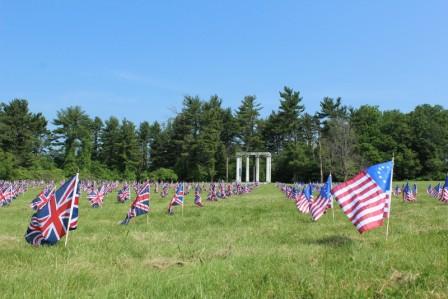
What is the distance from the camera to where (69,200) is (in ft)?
33.2

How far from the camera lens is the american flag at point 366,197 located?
997 cm

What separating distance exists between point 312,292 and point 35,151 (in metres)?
92.8

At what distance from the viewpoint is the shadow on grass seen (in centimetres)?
1033

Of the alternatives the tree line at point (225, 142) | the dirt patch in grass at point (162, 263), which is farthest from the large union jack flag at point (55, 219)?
the tree line at point (225, 142)

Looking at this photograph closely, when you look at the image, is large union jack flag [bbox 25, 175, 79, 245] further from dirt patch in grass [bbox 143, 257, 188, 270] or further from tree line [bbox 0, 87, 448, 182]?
tree line [bbox 0, 87, 448, 182]

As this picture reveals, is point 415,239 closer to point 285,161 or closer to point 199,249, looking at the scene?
point 199,249

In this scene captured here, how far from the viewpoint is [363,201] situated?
33.2 ft

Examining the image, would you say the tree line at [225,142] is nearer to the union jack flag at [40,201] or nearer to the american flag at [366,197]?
the union jack flag at [40,201]

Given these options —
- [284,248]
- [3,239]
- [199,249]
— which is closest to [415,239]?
[284,248]

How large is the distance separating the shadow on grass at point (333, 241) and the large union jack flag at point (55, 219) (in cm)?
530

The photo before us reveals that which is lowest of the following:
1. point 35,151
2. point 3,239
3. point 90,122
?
point 3,239

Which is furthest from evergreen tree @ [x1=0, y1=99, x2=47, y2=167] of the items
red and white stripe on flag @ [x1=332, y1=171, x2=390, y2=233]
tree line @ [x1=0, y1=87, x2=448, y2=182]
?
red and white stripe on flag @ [x1=332, y1=171, x2=390, y2=233]

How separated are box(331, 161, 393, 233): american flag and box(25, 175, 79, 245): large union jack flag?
214 inches

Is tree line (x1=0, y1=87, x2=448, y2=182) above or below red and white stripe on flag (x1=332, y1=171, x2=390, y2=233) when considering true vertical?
above
